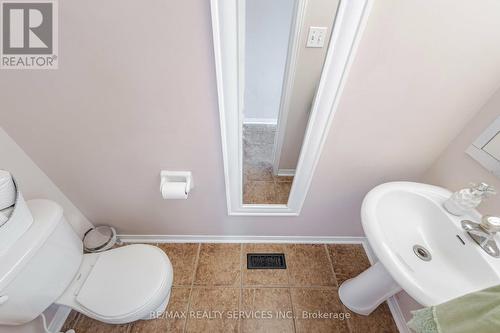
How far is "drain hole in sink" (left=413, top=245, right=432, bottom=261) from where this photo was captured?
0.76 metres

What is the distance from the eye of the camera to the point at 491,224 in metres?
0.63

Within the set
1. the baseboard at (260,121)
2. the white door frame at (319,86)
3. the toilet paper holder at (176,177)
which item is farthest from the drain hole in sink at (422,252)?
the toilet paper holder at (176,177)

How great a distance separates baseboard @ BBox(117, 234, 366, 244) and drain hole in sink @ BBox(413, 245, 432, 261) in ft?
2.32

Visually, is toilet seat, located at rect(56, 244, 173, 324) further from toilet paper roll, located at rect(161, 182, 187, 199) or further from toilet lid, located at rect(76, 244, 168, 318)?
toilet paper roll, located at rect(161, 182, 187, 199)

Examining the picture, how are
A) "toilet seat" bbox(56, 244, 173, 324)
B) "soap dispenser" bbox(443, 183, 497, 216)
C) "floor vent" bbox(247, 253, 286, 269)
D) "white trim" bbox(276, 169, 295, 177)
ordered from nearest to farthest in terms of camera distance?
"soap dispenser" bbox(443, 183, 497, 216) < "toilet seat" bbox(56, 244, 173, 324) < "white trim" bbox(276, 169, 295, 177) < "floor vent" bbox(247, 253, 286, 269)

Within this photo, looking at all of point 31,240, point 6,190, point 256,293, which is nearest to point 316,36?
point 6,190

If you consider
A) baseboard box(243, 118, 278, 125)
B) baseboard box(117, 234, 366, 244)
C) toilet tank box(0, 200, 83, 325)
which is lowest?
baseboard box(117, 234, 366, 244)

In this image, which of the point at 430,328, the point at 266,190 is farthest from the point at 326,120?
the point at 430,328

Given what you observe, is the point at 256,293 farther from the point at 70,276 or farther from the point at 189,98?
the point at 189,98

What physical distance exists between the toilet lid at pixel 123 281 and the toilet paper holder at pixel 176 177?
397mm

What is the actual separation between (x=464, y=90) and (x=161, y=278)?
152cm

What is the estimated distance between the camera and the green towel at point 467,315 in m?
0.41

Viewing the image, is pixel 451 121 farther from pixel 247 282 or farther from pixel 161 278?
pixel 161 278

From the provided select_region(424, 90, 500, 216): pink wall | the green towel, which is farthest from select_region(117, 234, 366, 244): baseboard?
the green towel
